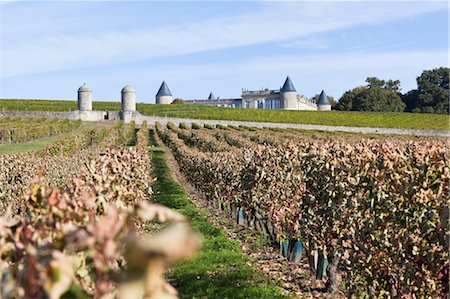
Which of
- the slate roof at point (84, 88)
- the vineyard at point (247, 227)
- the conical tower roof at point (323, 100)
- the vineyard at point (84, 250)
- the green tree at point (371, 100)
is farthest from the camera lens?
the conical tower roof at point (323, 100)

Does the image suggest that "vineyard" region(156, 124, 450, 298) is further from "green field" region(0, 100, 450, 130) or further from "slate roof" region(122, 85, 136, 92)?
"slate roof" region(122, 85, 136, 92)

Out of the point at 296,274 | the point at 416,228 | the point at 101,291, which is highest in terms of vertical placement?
the point at 101,291

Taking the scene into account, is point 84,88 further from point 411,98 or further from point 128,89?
point 411,98

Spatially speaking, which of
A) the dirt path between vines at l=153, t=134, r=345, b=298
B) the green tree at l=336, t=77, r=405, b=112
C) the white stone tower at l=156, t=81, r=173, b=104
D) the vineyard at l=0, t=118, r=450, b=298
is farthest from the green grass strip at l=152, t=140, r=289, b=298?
the white stone tower at l=156, t=81, r=173, b=104

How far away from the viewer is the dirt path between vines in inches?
360

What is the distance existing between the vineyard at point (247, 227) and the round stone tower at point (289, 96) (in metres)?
103

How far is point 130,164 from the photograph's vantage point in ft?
30.6

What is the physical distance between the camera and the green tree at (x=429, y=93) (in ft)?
358

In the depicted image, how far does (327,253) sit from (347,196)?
150 cm

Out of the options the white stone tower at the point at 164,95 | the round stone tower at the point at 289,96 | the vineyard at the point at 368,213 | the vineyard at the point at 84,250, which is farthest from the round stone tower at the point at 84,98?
the vineyard at the point at 84,250

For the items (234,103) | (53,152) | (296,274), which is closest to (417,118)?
(234,103)

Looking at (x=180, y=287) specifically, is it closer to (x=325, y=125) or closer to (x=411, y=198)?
(x=411, y=198)

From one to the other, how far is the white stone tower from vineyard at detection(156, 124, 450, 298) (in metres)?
115

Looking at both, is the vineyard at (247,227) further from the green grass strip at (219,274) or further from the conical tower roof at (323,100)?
the conical tower roof at (323,100)
